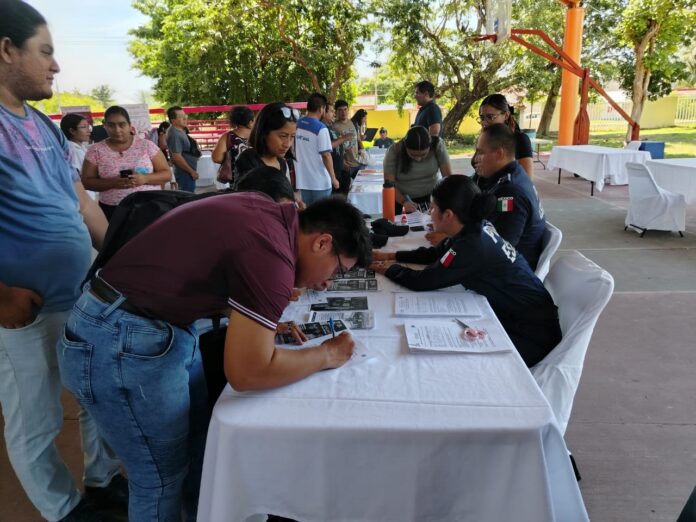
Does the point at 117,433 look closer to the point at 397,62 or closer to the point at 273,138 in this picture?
the point at 273,138

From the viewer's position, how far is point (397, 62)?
1577 cm

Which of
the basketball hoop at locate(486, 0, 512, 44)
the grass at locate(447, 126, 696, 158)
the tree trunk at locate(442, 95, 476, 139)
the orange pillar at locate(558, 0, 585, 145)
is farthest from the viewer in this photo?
the tree trunk at locate(442, 95, 476, 139)

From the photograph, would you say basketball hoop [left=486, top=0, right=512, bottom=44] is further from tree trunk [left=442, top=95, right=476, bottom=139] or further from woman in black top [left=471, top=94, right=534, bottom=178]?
woman in black top [left=471, top=94, right=534, bottom=178]

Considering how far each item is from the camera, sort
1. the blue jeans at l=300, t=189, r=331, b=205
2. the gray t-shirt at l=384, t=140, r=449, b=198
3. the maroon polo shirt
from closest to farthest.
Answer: the maroon polo shirt
the gray t-shirt at l=384, t=140, r=449, b=198
the blue jeans at l=300, t=189, r=331, b=205

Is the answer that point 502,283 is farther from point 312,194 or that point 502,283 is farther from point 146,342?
point 312,194

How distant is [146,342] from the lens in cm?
110

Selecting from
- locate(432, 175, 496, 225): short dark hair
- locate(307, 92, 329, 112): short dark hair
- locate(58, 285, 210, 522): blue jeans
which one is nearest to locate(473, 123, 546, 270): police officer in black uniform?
locate(432, 175, 496, 225): short dark hair

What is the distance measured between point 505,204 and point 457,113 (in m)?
15.9

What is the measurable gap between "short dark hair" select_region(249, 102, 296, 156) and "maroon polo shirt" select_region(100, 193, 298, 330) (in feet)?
5.33

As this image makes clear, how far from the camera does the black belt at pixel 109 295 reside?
1103mm

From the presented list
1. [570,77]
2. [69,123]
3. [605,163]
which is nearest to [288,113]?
[69,123]

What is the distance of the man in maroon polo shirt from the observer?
38.9 inches

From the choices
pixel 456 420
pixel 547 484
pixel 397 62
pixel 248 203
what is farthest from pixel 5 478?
pixel 397 62

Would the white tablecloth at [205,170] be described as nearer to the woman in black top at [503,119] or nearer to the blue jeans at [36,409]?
the woman in black top at [503,119]
